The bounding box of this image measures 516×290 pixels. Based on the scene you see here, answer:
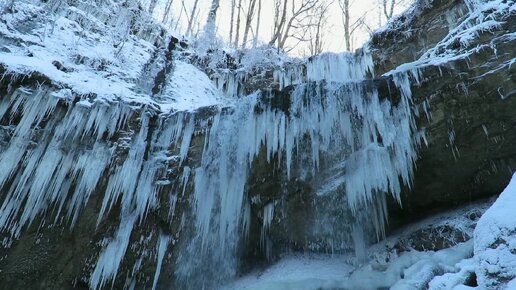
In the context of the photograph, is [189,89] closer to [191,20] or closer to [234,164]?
[234,164]

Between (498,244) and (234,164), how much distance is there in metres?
4.67

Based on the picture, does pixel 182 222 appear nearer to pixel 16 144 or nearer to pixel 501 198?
pixel 16 144

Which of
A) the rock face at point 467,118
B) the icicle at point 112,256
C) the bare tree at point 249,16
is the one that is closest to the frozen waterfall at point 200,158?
the icicle at point 112,256

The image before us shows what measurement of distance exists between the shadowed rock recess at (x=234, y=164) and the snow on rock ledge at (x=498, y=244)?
9.72 ft

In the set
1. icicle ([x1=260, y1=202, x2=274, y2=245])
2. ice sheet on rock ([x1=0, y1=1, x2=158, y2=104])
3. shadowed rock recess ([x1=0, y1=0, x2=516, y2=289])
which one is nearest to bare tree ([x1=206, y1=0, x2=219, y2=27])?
ice sheet on rock ([x1=0, y1=1, x2=158, y2=104])

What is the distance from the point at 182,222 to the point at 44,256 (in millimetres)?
2317

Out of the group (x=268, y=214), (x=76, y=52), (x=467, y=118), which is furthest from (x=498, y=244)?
(x=76, y=52)

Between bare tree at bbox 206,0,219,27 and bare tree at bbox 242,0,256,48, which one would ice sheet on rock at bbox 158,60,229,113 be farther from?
bare tree at bbox 242,0,256,48

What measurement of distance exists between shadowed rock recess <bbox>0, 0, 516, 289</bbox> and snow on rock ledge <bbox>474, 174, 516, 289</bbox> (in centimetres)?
296

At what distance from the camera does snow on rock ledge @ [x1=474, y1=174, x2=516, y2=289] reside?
281 cm

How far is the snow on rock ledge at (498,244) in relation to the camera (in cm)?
281

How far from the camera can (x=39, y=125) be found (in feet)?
20.8

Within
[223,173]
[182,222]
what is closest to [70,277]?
[182,222]

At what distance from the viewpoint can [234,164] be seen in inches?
275
